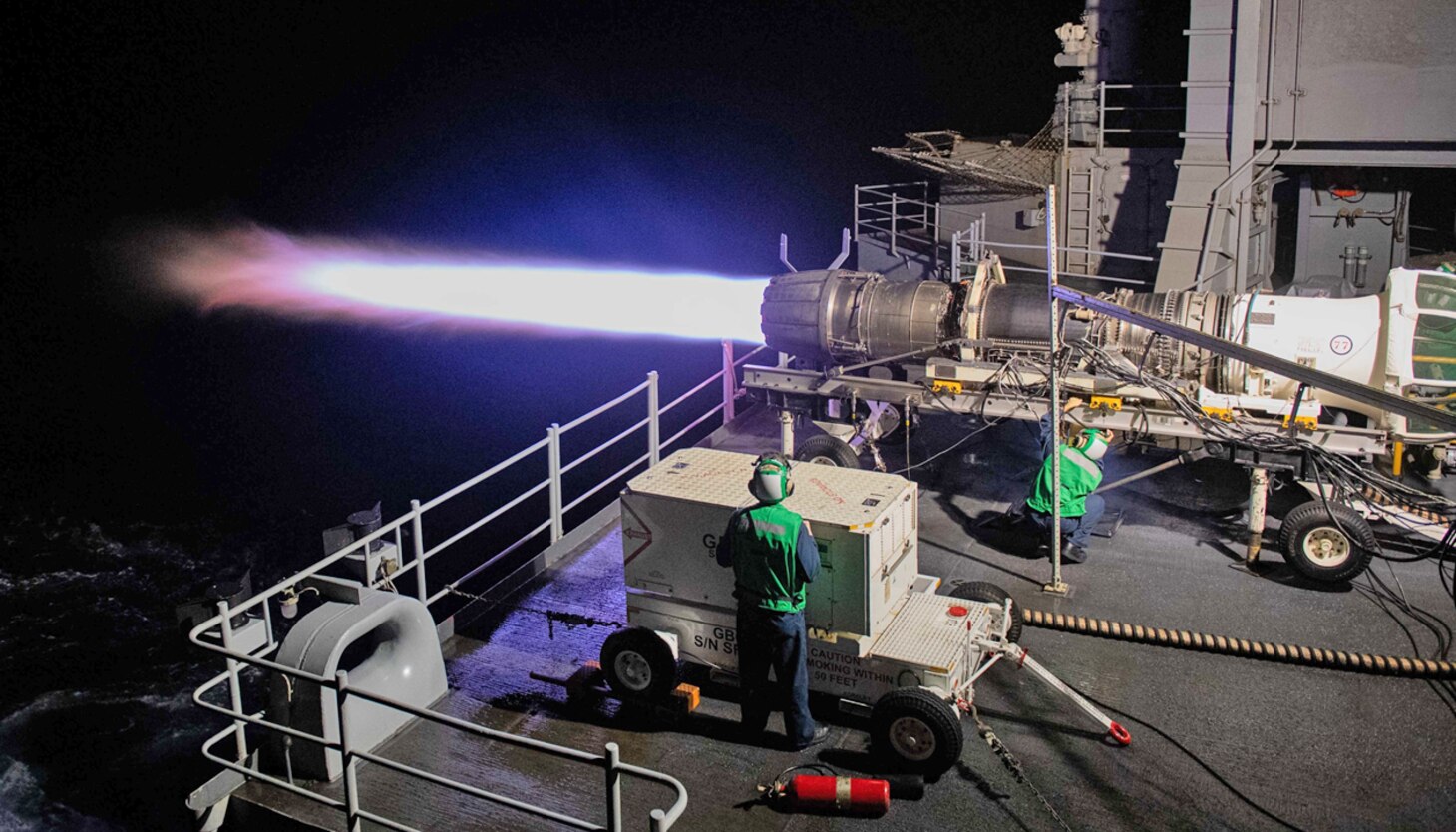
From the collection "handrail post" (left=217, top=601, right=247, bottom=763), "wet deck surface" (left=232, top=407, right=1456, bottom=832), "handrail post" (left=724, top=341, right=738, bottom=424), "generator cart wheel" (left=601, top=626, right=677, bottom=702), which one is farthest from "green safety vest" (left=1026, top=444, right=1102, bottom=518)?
"handrail post" (left=217, top=601, right=247, bottom=763)

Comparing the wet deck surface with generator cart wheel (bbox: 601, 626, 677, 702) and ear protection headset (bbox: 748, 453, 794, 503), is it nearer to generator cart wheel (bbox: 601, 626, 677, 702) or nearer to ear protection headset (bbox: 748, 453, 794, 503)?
generator cart wheel (bbox: 601, 626, 677, 702)

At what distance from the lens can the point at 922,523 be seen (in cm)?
1242

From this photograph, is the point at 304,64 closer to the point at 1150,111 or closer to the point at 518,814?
the point at 1150,111

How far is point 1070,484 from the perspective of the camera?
10.9 m

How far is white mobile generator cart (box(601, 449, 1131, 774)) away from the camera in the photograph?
7.87 m

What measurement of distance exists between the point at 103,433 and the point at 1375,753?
28886 mm

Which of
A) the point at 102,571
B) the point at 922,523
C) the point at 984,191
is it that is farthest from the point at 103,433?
the point at 922,523

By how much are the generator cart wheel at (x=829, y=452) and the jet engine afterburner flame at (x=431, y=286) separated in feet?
74.0

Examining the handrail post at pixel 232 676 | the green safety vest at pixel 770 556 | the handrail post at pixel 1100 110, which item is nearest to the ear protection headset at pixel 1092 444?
the green safety vest at pixel 770 556

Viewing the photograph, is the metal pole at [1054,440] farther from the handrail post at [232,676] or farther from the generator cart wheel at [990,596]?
the handrail post at [232,676]

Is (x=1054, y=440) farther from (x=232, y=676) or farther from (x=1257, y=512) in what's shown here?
(x=232, y=676)

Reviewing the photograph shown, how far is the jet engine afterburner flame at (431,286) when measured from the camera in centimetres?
4144

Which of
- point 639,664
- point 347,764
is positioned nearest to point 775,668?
point 639,664

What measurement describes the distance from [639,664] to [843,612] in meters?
1.61
